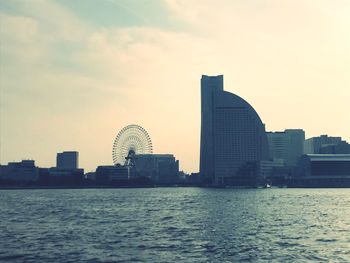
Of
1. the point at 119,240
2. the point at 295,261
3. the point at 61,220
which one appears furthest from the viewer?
the point at 61,220

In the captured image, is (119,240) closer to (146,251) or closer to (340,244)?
(146,251)

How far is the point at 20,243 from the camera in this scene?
173ft

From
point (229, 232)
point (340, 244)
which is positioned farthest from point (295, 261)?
point (229, 232)

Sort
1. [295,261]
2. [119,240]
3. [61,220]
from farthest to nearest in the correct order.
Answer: [61,220], [119,240], [295,261]

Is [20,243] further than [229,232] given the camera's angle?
No

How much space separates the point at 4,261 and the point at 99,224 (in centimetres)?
3114

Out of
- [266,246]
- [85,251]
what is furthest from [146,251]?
[266,246]

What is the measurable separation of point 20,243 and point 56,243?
4.06m

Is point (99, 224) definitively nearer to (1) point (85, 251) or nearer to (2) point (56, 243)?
(2) point (56, 243)

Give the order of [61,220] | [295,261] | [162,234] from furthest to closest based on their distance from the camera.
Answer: [61,220]
[162,234]
[295,261]

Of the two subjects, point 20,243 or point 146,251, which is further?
point 20,243

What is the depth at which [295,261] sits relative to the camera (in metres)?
41.9

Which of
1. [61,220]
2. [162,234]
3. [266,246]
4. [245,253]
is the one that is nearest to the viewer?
[245,253]

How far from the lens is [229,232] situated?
2427 inches
